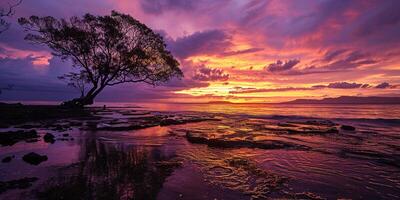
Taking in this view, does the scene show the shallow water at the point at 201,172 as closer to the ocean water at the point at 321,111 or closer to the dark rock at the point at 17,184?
the dark rock at the point at 17,184

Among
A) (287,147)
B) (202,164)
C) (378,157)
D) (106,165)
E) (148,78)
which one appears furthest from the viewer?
(148,78)

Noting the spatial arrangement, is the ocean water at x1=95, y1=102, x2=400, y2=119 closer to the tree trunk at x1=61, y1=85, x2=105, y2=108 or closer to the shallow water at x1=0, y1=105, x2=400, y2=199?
the tree trunk at x1=61, y1=85, x2=105, y2=108

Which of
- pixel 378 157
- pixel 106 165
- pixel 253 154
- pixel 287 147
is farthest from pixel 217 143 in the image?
pixel 378 157

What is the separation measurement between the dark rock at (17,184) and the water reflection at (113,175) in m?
0.43

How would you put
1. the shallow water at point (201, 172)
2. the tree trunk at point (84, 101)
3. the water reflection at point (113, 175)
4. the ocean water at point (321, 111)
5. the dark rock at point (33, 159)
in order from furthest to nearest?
1. the ocean water at point (321, 111)
2. the tree trunk at point (84, 101)
3. the dark rock at point (33, 159)
4. the shallow water at point (201, 172)
5. the water reflection at point (113, 175)

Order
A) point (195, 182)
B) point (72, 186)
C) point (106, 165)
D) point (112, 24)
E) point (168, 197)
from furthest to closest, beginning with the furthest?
point (112, 24)
point (106, 165)
point (195, 182)
point (72, 186)
point (168, 197)

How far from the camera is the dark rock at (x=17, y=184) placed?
18.3 ft

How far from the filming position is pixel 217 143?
12.7 meters

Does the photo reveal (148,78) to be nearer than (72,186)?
No

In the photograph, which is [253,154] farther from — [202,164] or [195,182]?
[195,182]

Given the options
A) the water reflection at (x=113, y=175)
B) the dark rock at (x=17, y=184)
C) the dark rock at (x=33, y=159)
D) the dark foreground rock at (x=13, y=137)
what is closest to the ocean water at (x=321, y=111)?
the water reflection at (x=113, y=175)

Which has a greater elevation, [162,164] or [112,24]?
[112,24]

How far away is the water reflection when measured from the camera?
548cm

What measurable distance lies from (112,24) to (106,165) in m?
27.7
